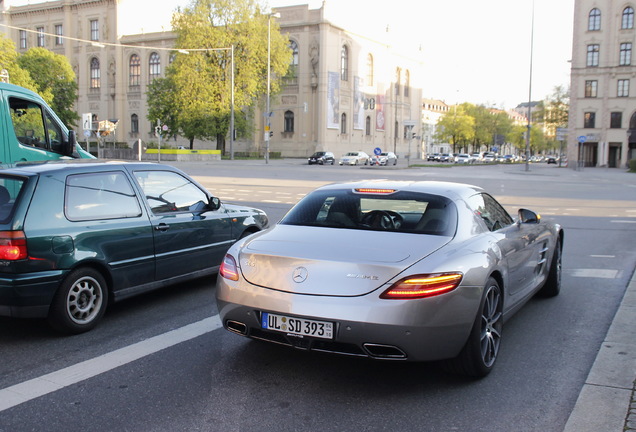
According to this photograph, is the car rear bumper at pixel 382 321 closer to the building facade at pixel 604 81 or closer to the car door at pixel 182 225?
the car door at pixel 182 225

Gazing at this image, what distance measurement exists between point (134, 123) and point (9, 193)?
8173cm

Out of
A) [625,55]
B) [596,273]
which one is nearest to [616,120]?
[625,55]

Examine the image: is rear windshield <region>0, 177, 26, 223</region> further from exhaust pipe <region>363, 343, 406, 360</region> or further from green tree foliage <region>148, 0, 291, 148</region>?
green tree foliage <region>148, 0, 291, 148</region>

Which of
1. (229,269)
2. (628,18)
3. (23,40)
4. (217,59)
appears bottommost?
(229,269)

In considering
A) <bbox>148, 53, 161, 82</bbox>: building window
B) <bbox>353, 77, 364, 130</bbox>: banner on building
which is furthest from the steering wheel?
<bbox>148, 53, 161, 82</bbox>: building window

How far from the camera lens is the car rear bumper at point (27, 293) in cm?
478

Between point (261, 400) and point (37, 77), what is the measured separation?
66991 millimetres

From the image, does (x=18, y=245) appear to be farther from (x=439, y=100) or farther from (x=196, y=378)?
(x=439, y=100)

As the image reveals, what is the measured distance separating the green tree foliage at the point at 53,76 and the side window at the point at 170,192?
59219mm

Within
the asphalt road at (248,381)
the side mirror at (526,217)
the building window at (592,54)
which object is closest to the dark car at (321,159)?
the building window at (592,54)

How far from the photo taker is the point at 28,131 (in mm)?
9789

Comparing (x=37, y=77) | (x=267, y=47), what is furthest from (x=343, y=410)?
(x=37, y=77)

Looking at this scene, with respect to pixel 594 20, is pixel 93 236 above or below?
below

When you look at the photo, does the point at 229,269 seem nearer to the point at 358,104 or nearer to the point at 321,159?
the point at 321,159
